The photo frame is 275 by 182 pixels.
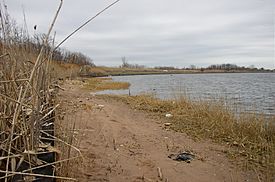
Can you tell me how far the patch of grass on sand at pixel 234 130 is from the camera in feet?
15.7

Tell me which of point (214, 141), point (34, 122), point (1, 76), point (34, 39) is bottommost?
point (214, 141)

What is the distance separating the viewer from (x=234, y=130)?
21.5ft

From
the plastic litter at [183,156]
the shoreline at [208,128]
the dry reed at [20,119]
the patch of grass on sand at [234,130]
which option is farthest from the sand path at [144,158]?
the dry reed at [20,119]

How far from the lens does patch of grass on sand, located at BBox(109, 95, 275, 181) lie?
479 cm

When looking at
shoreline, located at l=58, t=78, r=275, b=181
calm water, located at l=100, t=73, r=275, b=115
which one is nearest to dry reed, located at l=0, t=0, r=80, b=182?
shoreline, located at l=58, t=78, r=275, b=181

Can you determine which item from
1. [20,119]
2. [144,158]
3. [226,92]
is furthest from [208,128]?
[226,92]

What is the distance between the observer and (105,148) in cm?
503

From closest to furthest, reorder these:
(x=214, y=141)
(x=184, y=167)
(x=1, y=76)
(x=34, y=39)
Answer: (x=1, y=76), (x=34, y=39), (x=184, y=167), (x=214, y=141)

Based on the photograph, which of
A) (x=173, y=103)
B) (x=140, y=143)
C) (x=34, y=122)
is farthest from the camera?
(x=173, y=103)

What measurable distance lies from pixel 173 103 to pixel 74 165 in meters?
7.10

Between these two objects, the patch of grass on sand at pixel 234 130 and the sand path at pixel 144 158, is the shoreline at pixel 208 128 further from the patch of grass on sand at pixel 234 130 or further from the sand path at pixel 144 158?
the sand path at pixel 144 158

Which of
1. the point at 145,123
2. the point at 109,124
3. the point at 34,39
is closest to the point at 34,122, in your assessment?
the point at 34,39

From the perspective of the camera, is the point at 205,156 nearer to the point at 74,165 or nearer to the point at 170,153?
the point at 170,153

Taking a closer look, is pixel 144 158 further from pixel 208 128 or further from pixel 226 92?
pixel 226 92
